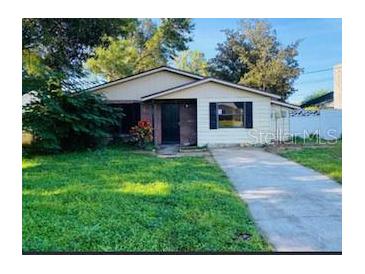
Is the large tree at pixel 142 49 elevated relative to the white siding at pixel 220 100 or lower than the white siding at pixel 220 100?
elevated

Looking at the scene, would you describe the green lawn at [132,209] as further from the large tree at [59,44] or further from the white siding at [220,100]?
the white siding at [220,100]

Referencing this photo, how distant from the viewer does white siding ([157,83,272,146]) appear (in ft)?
26.6

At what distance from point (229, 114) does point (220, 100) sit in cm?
36

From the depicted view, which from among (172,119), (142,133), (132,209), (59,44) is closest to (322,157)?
(132,209)

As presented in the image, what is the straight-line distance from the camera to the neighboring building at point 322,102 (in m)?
3.93

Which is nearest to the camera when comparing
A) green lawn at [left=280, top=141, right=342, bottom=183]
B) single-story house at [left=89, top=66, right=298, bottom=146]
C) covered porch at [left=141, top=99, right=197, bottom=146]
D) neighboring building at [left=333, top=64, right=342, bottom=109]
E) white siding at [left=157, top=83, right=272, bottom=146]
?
neighboring building at [left=333, top=64, right=342, bottom=109]

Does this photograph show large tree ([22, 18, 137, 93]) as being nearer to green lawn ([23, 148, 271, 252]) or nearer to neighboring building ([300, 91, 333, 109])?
green lawn ([23, 148, 271, 252])

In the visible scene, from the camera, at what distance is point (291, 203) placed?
392 cm

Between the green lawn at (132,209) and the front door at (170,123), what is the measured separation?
7.59 feet

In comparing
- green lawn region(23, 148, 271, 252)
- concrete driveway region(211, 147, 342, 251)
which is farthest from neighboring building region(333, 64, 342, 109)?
green lawn region(23, 148, 271, 252)

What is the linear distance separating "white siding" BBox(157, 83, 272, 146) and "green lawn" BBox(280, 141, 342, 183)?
8.27 feet

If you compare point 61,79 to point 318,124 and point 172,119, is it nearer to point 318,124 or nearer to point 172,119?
point 172,119

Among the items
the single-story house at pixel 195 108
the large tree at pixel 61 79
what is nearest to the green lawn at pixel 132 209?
the large tree at pixel 61 79
